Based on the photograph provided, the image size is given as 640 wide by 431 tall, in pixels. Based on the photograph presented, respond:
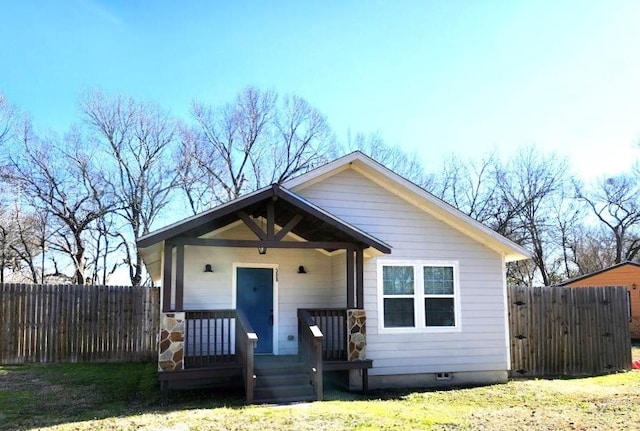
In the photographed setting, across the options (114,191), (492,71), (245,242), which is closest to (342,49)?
(492,71)

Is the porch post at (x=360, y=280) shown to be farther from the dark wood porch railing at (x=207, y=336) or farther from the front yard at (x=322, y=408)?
the dark wood porch railing at (x=207, y=336)

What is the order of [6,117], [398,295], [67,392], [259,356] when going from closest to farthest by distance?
[67,392] → [259,356] → [398,295] → [6,117]

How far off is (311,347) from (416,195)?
13.0 ft

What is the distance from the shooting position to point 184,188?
27188 millimetres

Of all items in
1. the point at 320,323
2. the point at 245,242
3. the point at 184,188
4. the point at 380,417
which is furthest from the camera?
the point at 184,188

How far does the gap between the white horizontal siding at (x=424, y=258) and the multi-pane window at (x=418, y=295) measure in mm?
197

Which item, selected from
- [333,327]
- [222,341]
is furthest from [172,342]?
[333,327]

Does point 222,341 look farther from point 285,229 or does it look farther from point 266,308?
point 285,229

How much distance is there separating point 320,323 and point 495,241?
169 inches

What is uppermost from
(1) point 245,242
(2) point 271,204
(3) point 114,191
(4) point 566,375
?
(3) point 114,191

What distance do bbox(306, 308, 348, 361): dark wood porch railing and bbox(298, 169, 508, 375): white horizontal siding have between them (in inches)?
28.0

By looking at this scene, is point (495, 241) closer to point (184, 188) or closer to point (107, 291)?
point (107, 291)

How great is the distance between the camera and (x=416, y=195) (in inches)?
434

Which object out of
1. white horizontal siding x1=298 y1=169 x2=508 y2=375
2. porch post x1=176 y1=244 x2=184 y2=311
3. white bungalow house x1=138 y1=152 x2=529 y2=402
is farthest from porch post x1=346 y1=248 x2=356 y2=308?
porch post x1=176 y1=244 x2=184 y2=311
